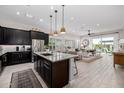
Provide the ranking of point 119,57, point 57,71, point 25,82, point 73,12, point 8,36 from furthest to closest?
1. point 8,36
2. point 119,57
3. point 73,12
4. point 25,82
5. point 57,71

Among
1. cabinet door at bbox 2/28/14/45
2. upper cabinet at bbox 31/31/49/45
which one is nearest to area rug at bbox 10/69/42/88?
cabinet door at bbox 2/28/14/45

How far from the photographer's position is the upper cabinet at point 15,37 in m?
4.82

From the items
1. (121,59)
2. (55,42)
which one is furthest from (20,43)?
(121,59)

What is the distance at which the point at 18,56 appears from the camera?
17.0 feet

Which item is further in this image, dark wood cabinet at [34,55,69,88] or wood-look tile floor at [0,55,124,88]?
wood-look tile floor at [0,55,124,88]

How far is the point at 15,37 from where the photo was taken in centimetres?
521

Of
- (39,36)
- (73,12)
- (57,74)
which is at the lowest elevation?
(57,74)

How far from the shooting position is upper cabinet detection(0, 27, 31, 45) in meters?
4.82

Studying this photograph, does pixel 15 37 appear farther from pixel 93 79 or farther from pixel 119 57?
pixel 119 57

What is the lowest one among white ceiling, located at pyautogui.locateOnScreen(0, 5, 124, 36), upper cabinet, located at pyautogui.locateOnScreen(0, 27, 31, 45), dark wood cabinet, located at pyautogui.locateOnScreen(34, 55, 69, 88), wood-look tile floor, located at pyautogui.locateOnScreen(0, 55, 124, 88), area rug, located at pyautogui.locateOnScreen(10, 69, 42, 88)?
area rug, located at pyautogui.locateOnScreen(10, 69, 42, 88)

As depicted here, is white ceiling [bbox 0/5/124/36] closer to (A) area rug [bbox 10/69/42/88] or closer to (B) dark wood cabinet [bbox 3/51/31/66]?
(B) dark wood cabinet [bbox 3/51/31/66]

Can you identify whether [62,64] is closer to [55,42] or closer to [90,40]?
[55,42]

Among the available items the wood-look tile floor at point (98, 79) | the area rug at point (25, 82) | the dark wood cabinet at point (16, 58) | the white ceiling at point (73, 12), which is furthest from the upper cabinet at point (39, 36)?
the wood-look tile floor at point (98, 79)

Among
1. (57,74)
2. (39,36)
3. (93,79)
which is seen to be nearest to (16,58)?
(39,36)
